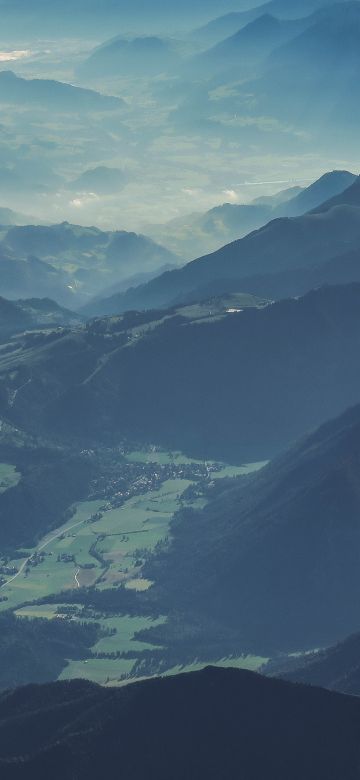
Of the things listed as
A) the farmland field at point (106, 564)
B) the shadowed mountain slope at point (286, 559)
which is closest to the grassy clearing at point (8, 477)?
the farmland field at point (106, 564)

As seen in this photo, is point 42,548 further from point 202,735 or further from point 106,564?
point 202,735

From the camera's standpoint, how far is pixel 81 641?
150500 millimetres

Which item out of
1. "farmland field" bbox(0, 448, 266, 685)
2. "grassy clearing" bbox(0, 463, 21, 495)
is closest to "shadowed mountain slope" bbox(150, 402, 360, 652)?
"farmland field" bbox(0, 448, 266, 685)

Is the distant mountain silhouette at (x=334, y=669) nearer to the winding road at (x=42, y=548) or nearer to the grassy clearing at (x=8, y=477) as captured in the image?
the winding road at (x=42, y=548)

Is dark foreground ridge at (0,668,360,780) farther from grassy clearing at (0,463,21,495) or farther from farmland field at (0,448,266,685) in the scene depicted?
grassy clearing at (0,463,21,495)

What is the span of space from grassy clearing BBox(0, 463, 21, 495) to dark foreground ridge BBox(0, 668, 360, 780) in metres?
88.9

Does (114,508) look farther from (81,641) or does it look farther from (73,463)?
(81,641)

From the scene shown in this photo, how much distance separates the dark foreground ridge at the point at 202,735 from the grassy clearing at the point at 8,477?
88.9 meters

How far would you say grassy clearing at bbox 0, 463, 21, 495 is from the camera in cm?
19238

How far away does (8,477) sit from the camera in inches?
7672

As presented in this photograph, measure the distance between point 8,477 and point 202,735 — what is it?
3911 inches

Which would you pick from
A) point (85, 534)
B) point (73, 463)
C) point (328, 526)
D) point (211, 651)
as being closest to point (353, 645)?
point (211, 651)

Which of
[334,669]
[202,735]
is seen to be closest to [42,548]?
[334,669]

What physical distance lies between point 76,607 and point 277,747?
212ft
